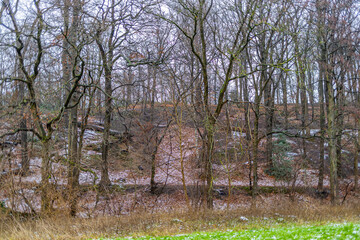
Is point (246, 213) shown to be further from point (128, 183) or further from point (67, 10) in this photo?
point (67, 10)

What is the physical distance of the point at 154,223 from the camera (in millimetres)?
9352

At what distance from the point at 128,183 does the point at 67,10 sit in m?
10.7

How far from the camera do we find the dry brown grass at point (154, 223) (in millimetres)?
8000

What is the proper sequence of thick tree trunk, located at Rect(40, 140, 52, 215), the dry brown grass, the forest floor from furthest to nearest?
the forest floor
thick tree trunk, located at Rect(40, 140, 52, 215)
the dry brown grass

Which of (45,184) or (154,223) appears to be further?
(45,184)

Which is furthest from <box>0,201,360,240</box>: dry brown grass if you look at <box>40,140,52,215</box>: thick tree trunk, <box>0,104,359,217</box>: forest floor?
<box>0,104,359,217</box>: forest floor

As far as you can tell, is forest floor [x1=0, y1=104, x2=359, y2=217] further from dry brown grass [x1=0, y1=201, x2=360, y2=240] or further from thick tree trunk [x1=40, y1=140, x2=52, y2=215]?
dry brown grass [x1=0, y1=201, x2=360, y2=240]

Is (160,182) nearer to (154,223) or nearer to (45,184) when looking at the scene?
(154,223)

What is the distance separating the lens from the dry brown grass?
26.2 feet

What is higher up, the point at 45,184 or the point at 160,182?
the point at 45,184

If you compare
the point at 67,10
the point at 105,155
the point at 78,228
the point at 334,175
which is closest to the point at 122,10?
the point at 67,10

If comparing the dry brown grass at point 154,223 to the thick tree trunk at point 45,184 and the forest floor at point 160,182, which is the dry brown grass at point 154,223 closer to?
the thick tree trunk at point 45,184

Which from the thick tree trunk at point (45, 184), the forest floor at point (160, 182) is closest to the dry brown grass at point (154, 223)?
the thick tree trunk at point (45, 184)

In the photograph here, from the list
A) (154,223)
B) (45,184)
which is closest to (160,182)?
(154,223)
